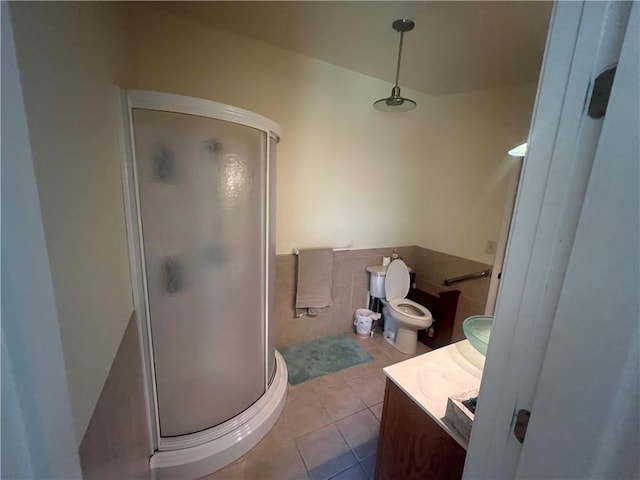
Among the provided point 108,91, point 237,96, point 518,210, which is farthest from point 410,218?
point 108,91

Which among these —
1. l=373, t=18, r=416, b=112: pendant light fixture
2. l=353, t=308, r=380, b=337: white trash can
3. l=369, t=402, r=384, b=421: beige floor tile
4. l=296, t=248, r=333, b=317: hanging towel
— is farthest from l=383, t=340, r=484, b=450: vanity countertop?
l=373, t=18, r=416, b=112: pendant light fixture

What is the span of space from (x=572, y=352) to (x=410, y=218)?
2.60m

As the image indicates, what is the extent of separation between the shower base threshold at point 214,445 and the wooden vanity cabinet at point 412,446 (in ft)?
2.50

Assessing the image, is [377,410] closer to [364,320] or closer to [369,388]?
[369,388]

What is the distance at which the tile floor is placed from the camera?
1426 millimetres

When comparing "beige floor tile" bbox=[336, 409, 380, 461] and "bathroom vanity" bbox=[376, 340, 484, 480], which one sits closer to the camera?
"bathroom vanity" bbox=[376, 340, 484, 480]

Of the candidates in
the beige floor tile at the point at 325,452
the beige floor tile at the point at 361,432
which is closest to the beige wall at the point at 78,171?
the beige floor tile at the point at 325,452

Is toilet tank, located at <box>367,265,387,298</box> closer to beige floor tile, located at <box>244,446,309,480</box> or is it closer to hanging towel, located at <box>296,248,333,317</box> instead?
hanging towel, located at <box>296,248,333,317</box>

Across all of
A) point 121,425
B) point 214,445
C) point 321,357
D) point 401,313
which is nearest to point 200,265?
point 121,425

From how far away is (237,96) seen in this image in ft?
6.10

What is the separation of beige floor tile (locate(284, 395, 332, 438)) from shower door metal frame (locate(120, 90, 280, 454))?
381mm

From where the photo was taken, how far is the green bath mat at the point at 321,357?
2.20m

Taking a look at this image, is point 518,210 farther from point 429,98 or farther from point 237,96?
point 429,98

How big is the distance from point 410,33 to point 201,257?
1896mm
